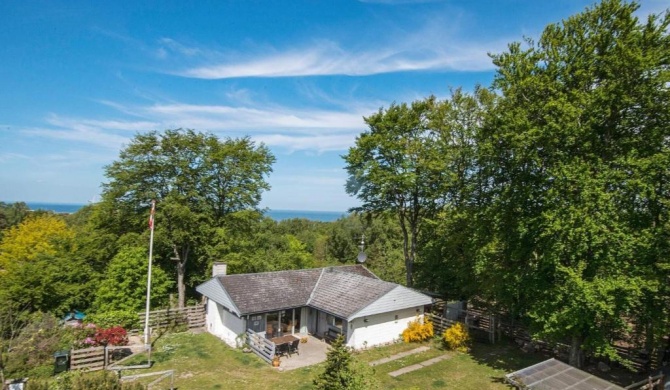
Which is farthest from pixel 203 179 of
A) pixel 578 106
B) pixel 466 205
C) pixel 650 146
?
pixel 650 146

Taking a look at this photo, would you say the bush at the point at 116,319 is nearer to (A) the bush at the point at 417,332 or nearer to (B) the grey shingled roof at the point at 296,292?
(B) the grey shingled roof at the point at 296,292

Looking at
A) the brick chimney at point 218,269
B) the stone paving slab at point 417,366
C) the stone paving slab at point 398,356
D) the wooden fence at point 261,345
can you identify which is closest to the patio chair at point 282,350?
the wooden fence at point 261,345

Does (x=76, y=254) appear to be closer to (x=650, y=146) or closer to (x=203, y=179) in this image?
(x=203, y=179)

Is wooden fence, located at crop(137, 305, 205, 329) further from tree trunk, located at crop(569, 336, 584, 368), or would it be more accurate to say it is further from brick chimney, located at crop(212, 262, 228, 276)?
tree trunk, located at crop(569, 336, 584, 368)

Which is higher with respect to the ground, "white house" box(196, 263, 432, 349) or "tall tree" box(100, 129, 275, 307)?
"tall tree" box(100, 129, 275, 307)

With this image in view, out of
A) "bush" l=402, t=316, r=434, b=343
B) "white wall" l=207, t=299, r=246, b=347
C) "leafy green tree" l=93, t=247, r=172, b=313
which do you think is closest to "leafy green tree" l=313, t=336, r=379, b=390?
"white wall" l=207, t=299, r=246, b=347

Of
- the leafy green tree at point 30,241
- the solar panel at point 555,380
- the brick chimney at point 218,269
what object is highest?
the leafy green tree at point 30,241
